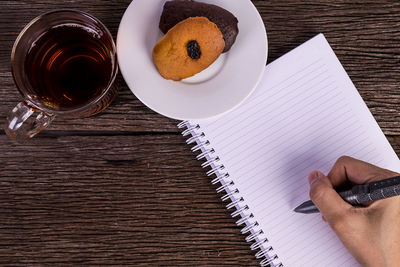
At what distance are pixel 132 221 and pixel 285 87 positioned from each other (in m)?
0.41

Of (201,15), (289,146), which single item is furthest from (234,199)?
(201,15)

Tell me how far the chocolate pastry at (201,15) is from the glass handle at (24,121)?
280 millimetres

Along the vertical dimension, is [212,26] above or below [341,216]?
above

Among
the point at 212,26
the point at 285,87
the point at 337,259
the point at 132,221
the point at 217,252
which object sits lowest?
the point at 337,259

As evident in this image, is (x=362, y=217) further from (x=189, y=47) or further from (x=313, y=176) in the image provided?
(x=189, y=47)

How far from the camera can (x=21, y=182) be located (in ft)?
2.48

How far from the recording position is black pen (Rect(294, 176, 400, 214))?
602 mm

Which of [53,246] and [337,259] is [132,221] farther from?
[337,259]

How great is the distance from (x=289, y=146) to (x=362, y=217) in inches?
7.4

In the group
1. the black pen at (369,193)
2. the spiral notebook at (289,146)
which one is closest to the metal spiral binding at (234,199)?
the spiral notebook at (289,146)

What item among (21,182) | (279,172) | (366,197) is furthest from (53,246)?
(366,197)

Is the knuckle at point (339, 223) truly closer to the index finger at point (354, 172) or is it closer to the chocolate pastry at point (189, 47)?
the index finger at point (354, 172)

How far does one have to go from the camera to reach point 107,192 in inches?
29.7

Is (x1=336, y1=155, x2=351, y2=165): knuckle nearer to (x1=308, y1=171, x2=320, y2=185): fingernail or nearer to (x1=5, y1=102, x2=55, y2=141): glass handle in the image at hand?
(x1=308, y1=171, x2=320, y2=185): fingernail
